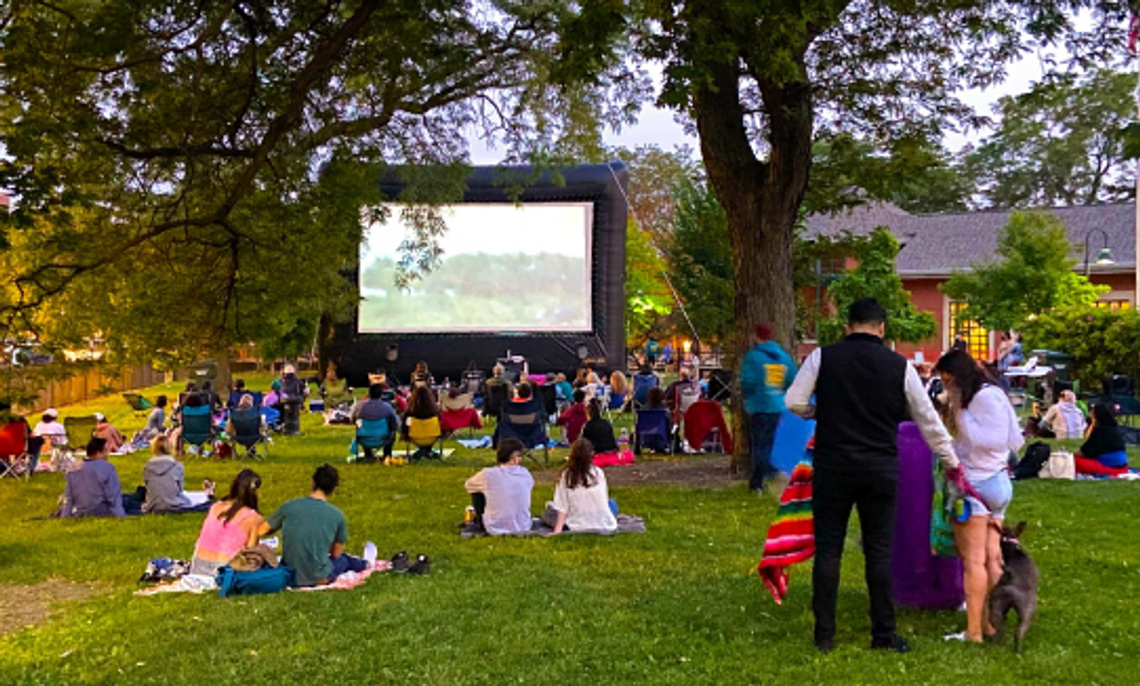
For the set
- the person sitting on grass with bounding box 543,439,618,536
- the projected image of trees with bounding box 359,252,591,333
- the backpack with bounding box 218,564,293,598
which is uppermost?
the projected image of trees with bounding box 359,252,591,333

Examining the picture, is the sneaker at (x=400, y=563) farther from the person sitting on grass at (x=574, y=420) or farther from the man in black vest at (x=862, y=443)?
the person sitting on grass at (x=574, y=420)

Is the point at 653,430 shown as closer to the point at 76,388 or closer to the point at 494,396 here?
the point at 494,396

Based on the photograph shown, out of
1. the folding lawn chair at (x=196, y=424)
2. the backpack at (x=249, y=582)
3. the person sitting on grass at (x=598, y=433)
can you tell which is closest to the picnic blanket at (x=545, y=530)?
the backpack at (x=249, y=582)

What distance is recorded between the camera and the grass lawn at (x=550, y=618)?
4.88m

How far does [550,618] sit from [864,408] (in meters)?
2.01

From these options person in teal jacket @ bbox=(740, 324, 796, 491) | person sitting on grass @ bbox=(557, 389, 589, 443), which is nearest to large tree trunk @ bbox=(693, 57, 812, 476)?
person in teal jacket @ bbox=(740, 324, 796, 491)

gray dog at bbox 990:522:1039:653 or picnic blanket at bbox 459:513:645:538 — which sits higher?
gray dog at bbox 990:522:1039:653

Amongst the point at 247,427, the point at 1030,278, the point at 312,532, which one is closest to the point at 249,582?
the point at 312,532

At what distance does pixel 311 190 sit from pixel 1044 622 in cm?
897

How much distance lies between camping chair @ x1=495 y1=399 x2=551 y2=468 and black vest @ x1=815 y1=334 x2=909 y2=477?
825 centimetres

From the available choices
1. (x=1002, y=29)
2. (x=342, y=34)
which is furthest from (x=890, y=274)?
(x=342, y=34)

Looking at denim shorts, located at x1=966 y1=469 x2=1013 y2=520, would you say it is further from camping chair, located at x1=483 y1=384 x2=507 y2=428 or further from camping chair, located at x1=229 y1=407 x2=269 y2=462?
camping chair, located at x1=483 y1=384 x2=507 y2=428

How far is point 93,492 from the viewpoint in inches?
402

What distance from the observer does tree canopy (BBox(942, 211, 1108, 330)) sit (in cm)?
2983
